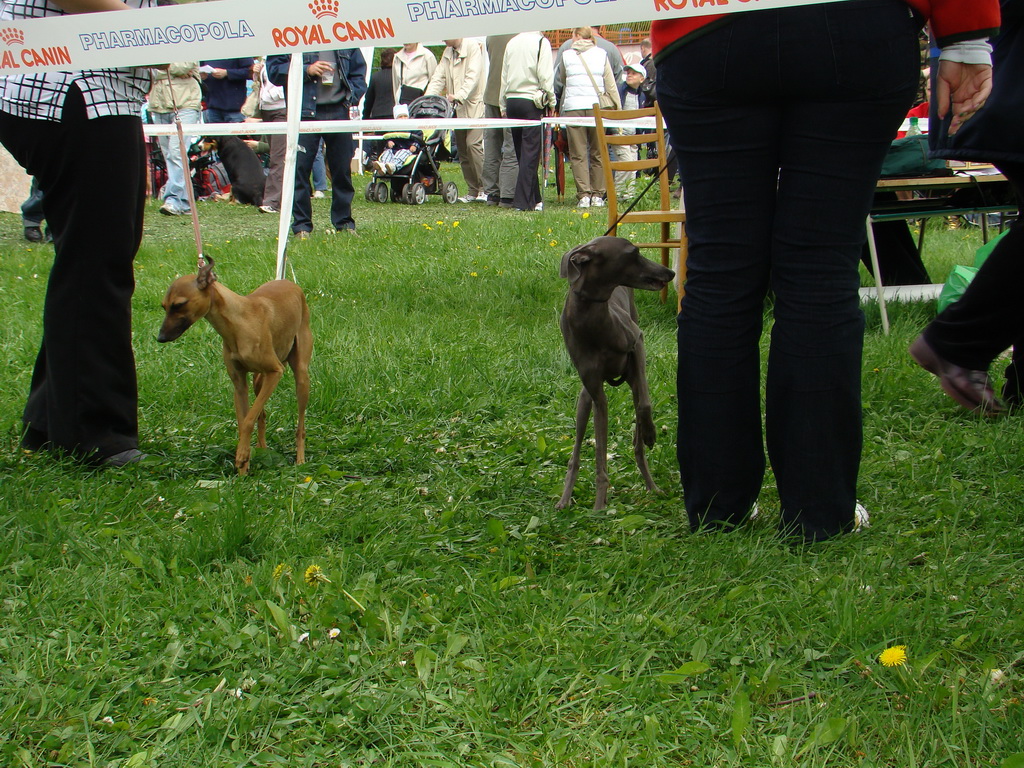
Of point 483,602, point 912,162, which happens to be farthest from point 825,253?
point 912,162

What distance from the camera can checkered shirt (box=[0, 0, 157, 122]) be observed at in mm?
3270

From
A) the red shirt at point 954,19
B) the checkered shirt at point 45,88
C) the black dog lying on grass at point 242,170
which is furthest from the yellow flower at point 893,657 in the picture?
the black dog lying on grass at point 242,170

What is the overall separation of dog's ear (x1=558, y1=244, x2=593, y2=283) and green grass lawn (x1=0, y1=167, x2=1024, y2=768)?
786 mm

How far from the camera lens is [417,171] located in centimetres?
A: 1551

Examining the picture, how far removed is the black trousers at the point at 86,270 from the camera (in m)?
3.37

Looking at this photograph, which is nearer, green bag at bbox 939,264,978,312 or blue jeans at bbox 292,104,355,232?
green bag at bbox 939,264,978,312

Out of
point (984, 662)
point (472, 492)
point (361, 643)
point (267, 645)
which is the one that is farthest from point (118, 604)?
point (984, 662)

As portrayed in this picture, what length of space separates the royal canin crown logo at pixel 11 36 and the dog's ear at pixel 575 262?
73.1 inches

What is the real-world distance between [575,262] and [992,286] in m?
1.82

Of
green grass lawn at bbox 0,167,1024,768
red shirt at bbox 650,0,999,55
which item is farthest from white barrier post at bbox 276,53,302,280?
red shirt at bbox 650,0,999,55

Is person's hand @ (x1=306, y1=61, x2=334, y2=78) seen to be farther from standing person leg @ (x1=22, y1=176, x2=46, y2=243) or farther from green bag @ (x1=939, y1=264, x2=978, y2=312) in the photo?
green bag @ (x1=939, y1=264, x2=978, y2=312)

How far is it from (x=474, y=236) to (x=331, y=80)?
90.8 inches

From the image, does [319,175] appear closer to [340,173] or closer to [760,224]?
[340,173]

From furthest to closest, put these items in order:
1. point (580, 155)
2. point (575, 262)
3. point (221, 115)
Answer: point (221, 115), point (580, 155), point (575, 262)
